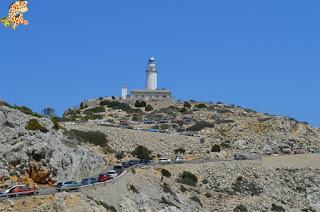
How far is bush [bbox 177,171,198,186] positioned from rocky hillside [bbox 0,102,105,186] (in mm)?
9262

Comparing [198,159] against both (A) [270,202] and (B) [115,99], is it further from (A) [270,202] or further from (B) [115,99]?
(B) [115,99]

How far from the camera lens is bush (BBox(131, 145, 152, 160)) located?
67.9 meters

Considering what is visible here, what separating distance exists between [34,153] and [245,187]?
2619 centimetres

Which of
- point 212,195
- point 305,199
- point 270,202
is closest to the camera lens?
point 212,195

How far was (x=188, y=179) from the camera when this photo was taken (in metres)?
57.8

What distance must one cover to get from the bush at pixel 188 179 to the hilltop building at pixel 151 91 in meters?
46.1

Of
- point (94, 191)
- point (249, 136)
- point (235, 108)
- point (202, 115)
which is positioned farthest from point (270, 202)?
point (235, 108)

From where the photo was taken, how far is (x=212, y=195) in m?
57.3

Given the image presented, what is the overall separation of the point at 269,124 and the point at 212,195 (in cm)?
3014

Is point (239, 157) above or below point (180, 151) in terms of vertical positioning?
below

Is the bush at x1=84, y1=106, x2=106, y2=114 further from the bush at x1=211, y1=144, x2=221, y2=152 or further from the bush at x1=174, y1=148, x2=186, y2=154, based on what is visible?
the bush at x1=211, y1=144, x2=221, y2=152

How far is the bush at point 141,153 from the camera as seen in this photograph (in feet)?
223

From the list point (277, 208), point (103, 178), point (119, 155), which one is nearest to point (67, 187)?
point (103, 178)

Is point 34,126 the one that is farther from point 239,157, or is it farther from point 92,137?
point 239,157
